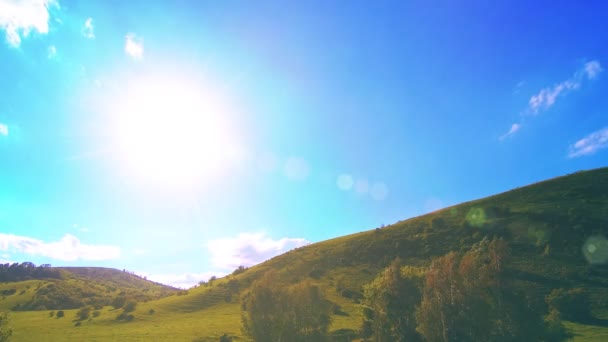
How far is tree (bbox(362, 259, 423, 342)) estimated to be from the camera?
46.5m

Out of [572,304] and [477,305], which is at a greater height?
[477,305]

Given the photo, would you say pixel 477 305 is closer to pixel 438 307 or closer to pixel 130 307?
pixel 438 307

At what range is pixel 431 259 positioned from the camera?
92562 millimetres

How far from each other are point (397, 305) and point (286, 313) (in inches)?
735

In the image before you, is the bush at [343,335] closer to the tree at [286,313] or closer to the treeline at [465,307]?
the tree at [286,313]

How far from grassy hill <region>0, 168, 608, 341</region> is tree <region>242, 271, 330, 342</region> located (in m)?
11.2

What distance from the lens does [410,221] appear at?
122438 millimetres

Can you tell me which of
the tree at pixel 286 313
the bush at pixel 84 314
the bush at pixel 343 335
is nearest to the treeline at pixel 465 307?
the tree at pixel 286 313

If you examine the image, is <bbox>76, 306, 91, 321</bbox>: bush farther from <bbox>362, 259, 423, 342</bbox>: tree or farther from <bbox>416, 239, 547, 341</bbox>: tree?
<bbox>416, 239, 547, 341</bbox>: tree

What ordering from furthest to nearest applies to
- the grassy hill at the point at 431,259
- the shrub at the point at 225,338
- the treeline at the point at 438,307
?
1. the grassy hill at the point at 431,259
2. the shrub at the point at 225,338
3. the treeline at the point at 438,307

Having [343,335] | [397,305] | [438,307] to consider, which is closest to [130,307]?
[343,335]

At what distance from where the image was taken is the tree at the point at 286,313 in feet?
179

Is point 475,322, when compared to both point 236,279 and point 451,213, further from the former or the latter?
point 236,279

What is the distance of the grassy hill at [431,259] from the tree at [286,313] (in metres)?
11.2
